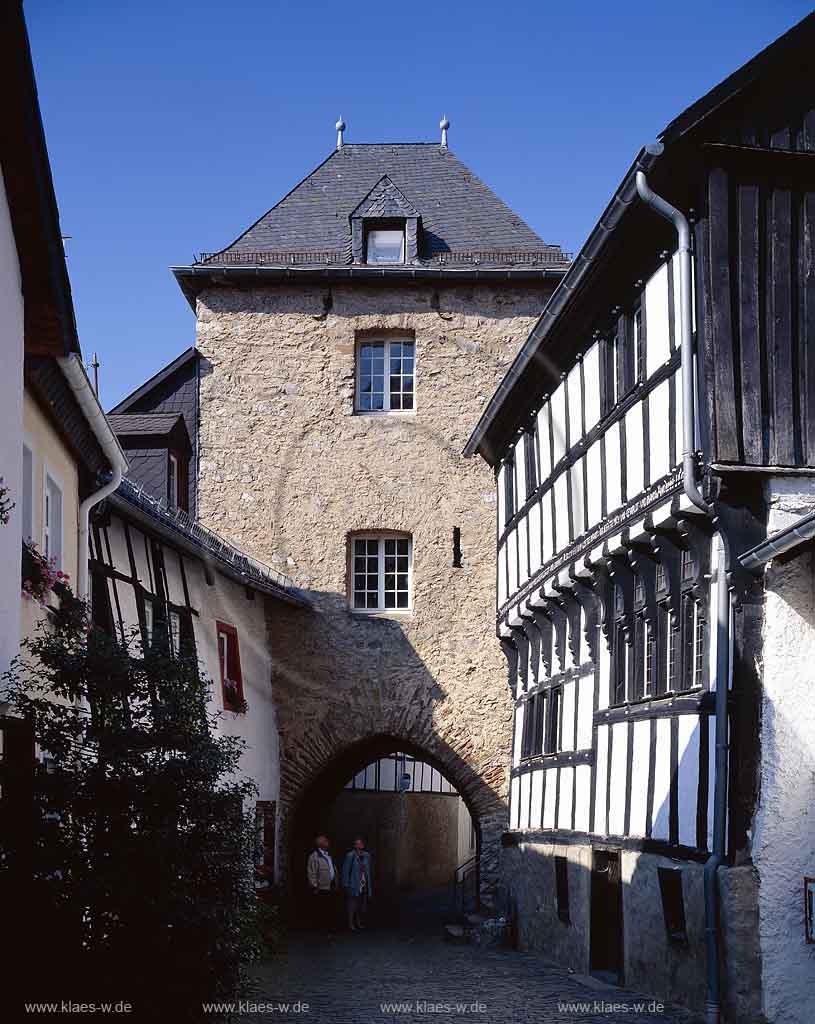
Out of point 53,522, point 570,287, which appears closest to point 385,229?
point 570,287

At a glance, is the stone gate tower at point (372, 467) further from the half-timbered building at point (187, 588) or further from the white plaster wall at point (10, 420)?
the white plaster wall at point (10, 420)

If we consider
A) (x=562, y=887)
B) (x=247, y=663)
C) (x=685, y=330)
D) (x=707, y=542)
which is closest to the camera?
(x=685, y=330)

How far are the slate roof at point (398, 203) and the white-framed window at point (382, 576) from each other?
13.1 feet

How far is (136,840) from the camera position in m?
Answer: 8.24

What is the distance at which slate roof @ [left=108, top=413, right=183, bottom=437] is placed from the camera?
20.3 m

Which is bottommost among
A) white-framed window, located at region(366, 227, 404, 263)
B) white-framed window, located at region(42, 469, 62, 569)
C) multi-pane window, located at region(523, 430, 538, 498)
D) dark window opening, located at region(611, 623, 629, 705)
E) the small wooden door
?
the small wooden door

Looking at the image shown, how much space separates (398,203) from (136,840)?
15279mm

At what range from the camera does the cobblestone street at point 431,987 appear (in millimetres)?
11172

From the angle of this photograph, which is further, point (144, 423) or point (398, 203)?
point (398, 203)

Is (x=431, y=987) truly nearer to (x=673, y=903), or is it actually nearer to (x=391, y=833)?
(x=673, y=903)

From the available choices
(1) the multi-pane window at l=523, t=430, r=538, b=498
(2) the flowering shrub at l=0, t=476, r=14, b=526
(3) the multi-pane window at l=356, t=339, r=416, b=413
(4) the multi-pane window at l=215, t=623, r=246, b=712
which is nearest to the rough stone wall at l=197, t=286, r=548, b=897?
(3) the multi-pane window at l=356, t=339, r=416, b=413

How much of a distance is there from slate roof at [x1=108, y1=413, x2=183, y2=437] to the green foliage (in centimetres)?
1163

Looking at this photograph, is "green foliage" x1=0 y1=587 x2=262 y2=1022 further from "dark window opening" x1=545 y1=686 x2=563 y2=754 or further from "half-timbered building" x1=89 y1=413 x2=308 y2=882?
"dark window opening" x1=545 y1=686 x2=563 y2=754

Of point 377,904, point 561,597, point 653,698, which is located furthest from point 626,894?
point 377,904
